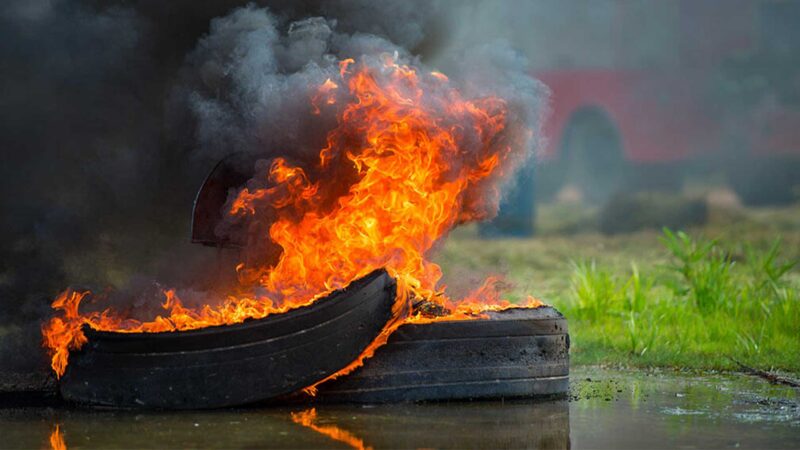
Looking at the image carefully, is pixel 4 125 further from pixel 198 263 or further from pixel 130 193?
pixel 198 263

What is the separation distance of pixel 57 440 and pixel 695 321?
23.3 ft

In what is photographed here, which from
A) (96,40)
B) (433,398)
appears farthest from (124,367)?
(96,40)

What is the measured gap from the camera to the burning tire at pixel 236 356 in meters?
7.26

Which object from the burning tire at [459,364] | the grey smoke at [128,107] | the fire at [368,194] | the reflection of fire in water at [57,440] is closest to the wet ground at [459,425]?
the reflection of fire in water at [57,440]

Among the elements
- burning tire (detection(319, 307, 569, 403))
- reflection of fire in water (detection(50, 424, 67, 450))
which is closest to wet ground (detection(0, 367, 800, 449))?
reflection of fire in water (detection(50, 424, 67, 450))

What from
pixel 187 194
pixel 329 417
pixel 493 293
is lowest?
pixel 329 417

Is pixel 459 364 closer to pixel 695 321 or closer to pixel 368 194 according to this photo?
pixel 368 194

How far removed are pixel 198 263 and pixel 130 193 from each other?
104 cm

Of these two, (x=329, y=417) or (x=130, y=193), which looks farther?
(x=130, y=193)

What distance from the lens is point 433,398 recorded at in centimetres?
769

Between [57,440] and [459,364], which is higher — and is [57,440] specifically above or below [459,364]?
below

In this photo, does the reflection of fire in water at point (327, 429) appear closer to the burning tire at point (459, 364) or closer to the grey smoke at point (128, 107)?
the burning tire at point (459, 364)

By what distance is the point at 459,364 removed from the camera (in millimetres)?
7715

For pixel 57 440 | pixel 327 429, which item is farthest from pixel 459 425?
pixel 57 440
